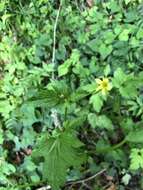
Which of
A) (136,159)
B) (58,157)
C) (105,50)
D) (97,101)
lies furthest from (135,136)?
(105,50)

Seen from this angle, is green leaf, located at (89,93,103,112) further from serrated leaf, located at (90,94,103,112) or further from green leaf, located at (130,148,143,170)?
green leaf, located at (130,148,143,170)

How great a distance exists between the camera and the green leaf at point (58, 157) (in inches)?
74.2

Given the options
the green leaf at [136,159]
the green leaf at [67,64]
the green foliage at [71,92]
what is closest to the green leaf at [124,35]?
the green foliage at [71,92]

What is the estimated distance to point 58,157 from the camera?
74.4 inches

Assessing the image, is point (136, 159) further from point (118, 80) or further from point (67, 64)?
point (67, 64)

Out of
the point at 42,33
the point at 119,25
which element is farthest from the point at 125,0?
the point at 42,33

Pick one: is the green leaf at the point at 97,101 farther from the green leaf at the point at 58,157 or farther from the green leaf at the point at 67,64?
the green leaf at the point at 67,64

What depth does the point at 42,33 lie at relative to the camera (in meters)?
2.82

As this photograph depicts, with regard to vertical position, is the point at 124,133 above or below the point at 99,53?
below

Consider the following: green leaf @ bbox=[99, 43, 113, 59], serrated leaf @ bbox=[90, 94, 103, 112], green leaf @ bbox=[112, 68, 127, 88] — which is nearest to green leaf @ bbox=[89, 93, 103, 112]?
serrated leaf @ bbox=[90, 94, 103, 112]

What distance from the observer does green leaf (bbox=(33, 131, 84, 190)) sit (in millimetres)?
1886

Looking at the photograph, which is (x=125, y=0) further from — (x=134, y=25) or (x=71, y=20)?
(x=71, y=20)

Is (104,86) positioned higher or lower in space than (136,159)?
higher

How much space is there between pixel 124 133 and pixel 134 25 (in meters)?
0.69
